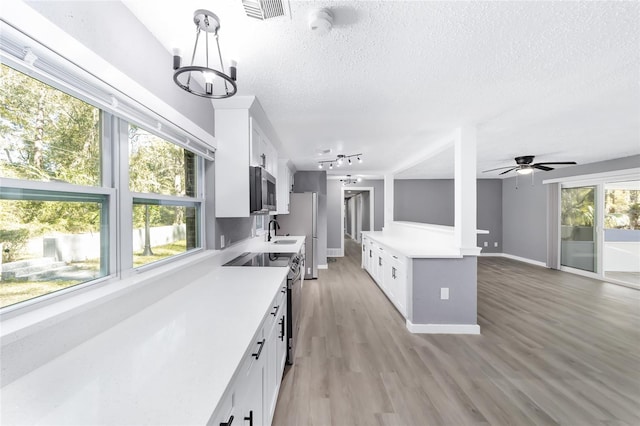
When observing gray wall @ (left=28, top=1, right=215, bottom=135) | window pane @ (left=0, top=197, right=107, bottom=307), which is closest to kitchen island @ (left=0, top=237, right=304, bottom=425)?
window pane @ (left=0, top=197, right=107, bottom=307)

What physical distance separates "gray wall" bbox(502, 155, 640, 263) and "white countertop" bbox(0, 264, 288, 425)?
→ 300 inches

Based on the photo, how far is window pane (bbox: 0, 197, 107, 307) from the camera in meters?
0.89

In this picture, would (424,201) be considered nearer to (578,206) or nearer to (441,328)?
(578,206)

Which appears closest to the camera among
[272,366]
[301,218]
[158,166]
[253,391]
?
[253,391]

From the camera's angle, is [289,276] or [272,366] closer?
[272,366]

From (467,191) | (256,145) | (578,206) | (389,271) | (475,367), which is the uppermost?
(256,145)

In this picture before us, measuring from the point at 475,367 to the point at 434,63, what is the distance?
2.58 meters

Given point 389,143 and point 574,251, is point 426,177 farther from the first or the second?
point 389,143

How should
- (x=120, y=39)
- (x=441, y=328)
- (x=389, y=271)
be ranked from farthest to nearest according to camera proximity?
(x=389, y=271) < (x=441, y=328) < (x=120, y=39)

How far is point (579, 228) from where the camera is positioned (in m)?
5.67

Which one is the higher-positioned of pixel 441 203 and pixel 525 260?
pixel 441 203

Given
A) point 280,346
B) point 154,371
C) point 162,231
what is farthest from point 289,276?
point 154,371

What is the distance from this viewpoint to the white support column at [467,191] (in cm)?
304

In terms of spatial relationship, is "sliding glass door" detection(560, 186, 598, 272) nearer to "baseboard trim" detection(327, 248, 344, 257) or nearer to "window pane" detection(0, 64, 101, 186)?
"baseboard trim" detection(327, 248, 344, 257)
